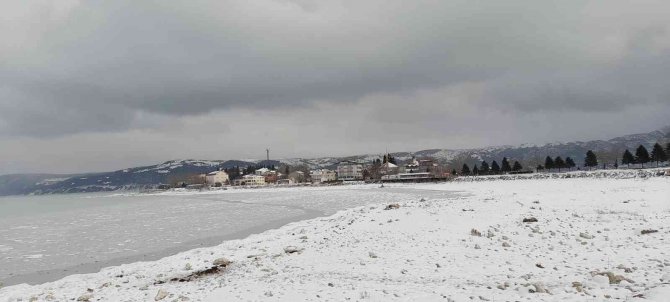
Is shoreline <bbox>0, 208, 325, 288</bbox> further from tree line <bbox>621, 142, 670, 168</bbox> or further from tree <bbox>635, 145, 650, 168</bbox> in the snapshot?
tree <bbox>635, 145, 650, 168</bbox>

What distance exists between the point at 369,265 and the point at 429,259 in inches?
87.0

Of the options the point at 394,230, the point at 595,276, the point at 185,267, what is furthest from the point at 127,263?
the point at 595,276

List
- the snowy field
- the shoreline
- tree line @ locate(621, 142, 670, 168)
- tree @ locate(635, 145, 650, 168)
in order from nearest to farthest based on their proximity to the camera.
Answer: the snowy field < the shoreline < tree line @ locate(621, 142, 670, 168) < tree @ locate(635, 145, 650, 168)

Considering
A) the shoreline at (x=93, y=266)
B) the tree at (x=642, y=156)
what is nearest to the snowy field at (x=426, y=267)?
the shoreline at (x=93, y=266)

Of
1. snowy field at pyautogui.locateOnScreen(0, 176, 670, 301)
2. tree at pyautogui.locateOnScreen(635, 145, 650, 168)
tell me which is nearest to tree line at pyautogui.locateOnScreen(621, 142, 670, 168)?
tree at pyautogui.locateOnScreen(635, 145, 650, 168)

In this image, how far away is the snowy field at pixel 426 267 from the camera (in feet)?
35.6

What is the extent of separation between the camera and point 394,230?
22.0m

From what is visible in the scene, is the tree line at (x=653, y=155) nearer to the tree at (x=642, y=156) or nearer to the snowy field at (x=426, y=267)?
the tree at (x=642, y=156)

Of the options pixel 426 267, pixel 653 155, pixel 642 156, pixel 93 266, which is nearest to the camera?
pixel 426 267

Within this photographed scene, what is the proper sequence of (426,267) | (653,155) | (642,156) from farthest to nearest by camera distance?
(642,156), (653,155), (426,267)

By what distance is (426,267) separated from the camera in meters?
14.0

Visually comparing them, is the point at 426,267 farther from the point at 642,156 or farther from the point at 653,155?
the point at 653,155

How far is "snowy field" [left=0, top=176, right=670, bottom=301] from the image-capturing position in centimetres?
1085

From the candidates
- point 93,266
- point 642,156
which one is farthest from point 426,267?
point 642,156
